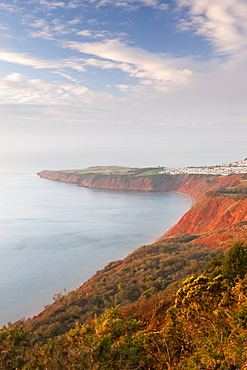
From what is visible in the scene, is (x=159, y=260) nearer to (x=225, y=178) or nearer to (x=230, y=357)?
(x=230, y=357)

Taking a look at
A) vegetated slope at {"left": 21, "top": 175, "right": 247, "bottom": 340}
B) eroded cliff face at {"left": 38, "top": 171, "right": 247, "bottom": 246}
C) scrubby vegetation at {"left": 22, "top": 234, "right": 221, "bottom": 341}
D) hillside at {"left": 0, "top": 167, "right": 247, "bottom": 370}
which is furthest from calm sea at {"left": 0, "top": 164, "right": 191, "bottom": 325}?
hillside at {"left": 0, "top": 167, "right": 247, "bottom": 370}

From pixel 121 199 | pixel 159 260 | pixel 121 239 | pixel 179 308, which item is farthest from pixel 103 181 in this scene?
pixel 179 308

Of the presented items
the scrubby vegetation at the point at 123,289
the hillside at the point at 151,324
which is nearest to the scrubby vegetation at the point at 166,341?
the hillside at the point at 151,324

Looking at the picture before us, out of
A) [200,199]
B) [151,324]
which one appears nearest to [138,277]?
[151,324]

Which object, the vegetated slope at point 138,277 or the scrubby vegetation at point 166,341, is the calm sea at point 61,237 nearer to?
the vegetated slope at point 138,277

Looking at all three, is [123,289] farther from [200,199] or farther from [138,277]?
[200,199]

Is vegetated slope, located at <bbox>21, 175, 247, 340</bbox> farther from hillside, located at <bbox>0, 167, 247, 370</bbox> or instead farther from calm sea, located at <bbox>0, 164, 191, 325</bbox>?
calm sea, located at <bbox>0, 164, 191, 325</bbox>
